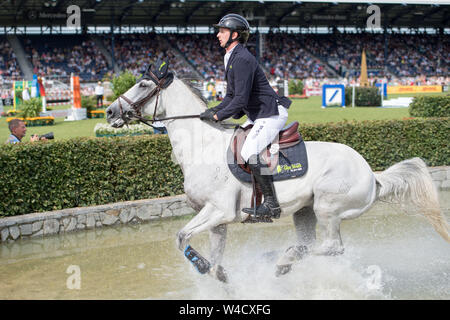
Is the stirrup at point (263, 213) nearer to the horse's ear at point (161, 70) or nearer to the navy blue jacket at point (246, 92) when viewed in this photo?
the navy blue jacket at point (246, 92)

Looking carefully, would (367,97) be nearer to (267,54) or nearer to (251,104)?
(251,104)

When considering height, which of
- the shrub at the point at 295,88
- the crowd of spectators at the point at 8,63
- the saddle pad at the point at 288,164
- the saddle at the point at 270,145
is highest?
the crowd of spectators at the point at 8,63

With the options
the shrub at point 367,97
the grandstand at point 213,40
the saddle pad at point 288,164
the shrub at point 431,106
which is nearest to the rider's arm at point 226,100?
the saddle pad at point 288,164

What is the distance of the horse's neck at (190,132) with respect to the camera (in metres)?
5.30

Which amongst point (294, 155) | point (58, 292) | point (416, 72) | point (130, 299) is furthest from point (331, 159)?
point (416, 72)

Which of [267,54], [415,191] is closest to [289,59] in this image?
[267,54]

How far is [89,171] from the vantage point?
28.5ft

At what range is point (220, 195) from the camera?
16.6 feet

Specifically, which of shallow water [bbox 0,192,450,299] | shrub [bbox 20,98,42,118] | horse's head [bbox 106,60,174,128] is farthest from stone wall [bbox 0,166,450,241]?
shrub [bbox 20,98,42,118]

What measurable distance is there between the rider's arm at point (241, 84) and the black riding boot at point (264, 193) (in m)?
0.53

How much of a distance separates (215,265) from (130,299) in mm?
1067

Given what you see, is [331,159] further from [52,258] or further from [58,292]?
[52,258]

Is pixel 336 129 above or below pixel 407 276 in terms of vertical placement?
above

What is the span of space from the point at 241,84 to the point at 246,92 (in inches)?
3.6
